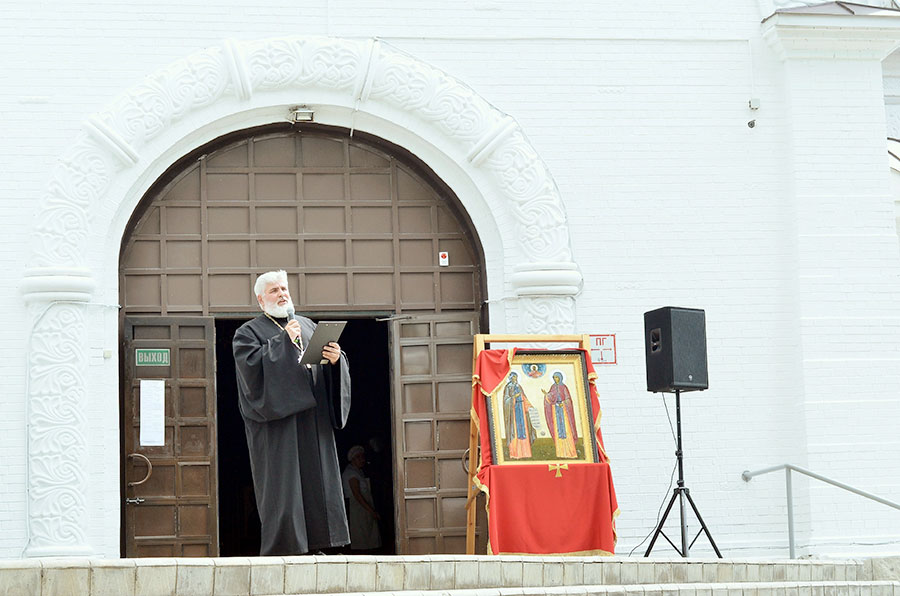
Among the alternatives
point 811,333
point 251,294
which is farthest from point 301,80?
point 811,333

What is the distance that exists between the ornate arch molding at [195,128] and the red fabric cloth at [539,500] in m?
1.18

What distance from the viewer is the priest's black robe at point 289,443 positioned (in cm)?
862

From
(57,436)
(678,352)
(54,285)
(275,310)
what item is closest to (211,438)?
(57,436)

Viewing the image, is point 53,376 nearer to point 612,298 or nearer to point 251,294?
point 251,294

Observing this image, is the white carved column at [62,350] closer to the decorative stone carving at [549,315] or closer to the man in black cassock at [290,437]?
the man in black cassock at [290,437]

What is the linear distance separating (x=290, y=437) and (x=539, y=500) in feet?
5.74

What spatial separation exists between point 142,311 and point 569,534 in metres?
3.51

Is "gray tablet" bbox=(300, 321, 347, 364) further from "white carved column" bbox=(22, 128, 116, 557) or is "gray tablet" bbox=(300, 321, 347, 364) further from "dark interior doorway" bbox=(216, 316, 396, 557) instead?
"dark interior doorway" bbox=(216, 316, 396, 557)

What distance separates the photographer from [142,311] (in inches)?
413

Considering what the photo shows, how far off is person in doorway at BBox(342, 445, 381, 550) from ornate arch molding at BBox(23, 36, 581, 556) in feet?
9.86

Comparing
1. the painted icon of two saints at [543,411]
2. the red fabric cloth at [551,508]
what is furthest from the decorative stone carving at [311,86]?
the red fabric cloth at [551,508]

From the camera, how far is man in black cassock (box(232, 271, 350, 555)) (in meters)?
8.62

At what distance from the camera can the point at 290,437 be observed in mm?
8758

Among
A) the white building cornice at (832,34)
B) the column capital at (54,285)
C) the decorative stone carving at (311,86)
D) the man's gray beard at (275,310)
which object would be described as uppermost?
the white building cornice at (832,34)
